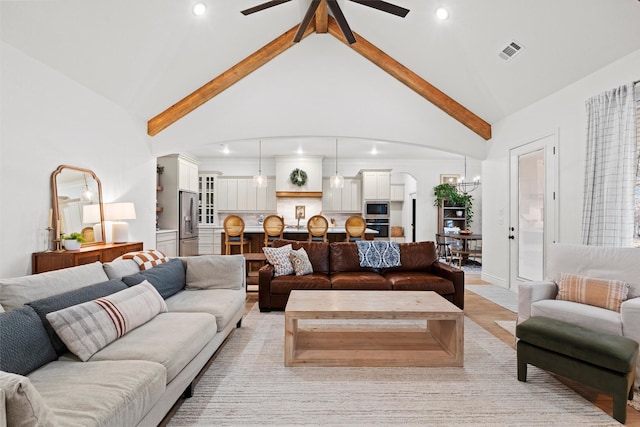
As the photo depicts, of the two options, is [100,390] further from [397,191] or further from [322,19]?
[397,191]

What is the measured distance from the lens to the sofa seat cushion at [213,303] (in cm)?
256

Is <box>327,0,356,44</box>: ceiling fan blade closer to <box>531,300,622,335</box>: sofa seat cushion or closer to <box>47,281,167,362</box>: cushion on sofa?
<box>47,281,167,362</box>: cushion on sofa

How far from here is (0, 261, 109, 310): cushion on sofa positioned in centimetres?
169

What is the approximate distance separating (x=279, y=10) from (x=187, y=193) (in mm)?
4956

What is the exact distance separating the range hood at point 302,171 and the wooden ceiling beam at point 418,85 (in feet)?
12.5

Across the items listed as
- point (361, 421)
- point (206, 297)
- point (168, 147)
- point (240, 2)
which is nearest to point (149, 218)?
point (168, 147)

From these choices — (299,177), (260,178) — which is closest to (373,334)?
(260,178)

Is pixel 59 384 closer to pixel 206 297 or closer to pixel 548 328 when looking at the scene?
pixel 206 297

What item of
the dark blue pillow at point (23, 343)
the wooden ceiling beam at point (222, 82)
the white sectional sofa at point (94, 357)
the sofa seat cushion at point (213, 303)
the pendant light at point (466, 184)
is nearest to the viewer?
the white sectional sofa at point (94, 357)

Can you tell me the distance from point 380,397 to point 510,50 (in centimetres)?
407

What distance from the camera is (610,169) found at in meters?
3.12

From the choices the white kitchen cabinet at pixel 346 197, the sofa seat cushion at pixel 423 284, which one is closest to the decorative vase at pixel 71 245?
the sofa seat cushion at pixel 423 284

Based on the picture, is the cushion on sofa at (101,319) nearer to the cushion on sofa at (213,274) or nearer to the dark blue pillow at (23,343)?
the dark blue pillow at (23,343)

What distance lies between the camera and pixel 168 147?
216 inches
